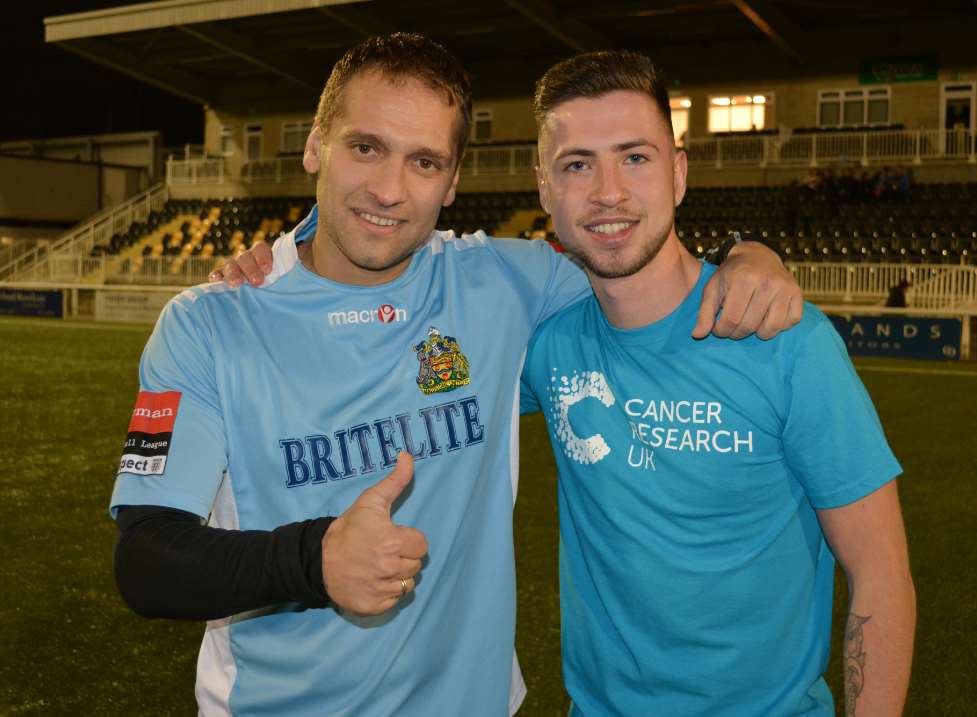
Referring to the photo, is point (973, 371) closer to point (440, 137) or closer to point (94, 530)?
point (94, 530)

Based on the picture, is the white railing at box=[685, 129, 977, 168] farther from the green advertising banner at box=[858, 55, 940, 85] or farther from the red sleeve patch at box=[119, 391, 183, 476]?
the red sleeve patch at box=[119, 391, 183, 476]

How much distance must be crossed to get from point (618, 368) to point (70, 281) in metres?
27.6

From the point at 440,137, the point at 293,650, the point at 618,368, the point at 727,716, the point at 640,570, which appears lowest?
the point at 727,716

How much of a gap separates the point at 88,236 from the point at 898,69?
25190mm

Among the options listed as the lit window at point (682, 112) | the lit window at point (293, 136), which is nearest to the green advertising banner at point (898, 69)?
the lit window at point (682, 112)

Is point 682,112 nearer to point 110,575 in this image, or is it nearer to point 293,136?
point 293,136

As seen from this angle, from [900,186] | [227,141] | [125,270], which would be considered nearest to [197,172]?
[227,141]

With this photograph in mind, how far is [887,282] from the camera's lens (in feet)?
57.4

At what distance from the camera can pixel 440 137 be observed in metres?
2.01

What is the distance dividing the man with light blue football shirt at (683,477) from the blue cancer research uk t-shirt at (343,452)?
0.22 meters

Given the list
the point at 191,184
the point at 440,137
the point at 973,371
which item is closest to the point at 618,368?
the point at 440,137

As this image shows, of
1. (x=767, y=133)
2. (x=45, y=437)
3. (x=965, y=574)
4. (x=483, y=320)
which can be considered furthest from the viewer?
(x=767, y=133)

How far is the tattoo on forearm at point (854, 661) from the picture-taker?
176 cm

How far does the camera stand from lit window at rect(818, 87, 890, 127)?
2427cm
